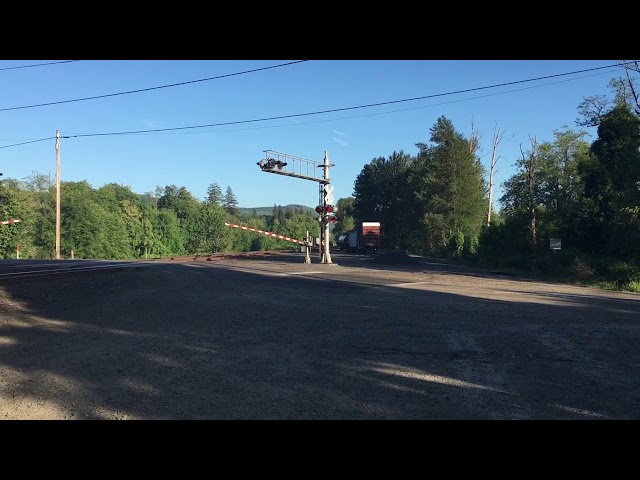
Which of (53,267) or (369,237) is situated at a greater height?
(369,237)

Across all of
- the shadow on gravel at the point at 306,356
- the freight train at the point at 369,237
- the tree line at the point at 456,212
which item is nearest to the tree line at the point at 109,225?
the tree line at the point at 456,212

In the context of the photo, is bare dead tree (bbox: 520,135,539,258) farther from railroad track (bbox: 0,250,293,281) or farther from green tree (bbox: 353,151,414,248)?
green tree (bbox: 353,151,414,248)

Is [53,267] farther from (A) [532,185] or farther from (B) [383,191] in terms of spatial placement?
(B) [383,191]

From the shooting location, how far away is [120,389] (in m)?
6.18

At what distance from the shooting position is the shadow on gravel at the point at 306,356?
223 inches

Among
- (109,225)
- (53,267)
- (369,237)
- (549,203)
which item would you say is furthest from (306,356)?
(109,225)

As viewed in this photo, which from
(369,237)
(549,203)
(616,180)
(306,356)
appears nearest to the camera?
(306,356)

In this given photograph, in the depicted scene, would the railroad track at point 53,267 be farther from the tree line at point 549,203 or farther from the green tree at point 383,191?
the green tree at point 383,191

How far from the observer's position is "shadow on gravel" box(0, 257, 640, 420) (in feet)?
18.6

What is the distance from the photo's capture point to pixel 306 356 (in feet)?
26.2

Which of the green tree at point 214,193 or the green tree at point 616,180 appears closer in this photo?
the green tree at point 616,180

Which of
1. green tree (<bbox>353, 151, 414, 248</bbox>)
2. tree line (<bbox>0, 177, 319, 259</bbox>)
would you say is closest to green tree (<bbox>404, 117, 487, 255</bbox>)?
green tree (<bbox>353, 151, 414, 248</bbox>)

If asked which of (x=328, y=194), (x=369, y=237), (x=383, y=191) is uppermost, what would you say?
(x=383, y=191)
